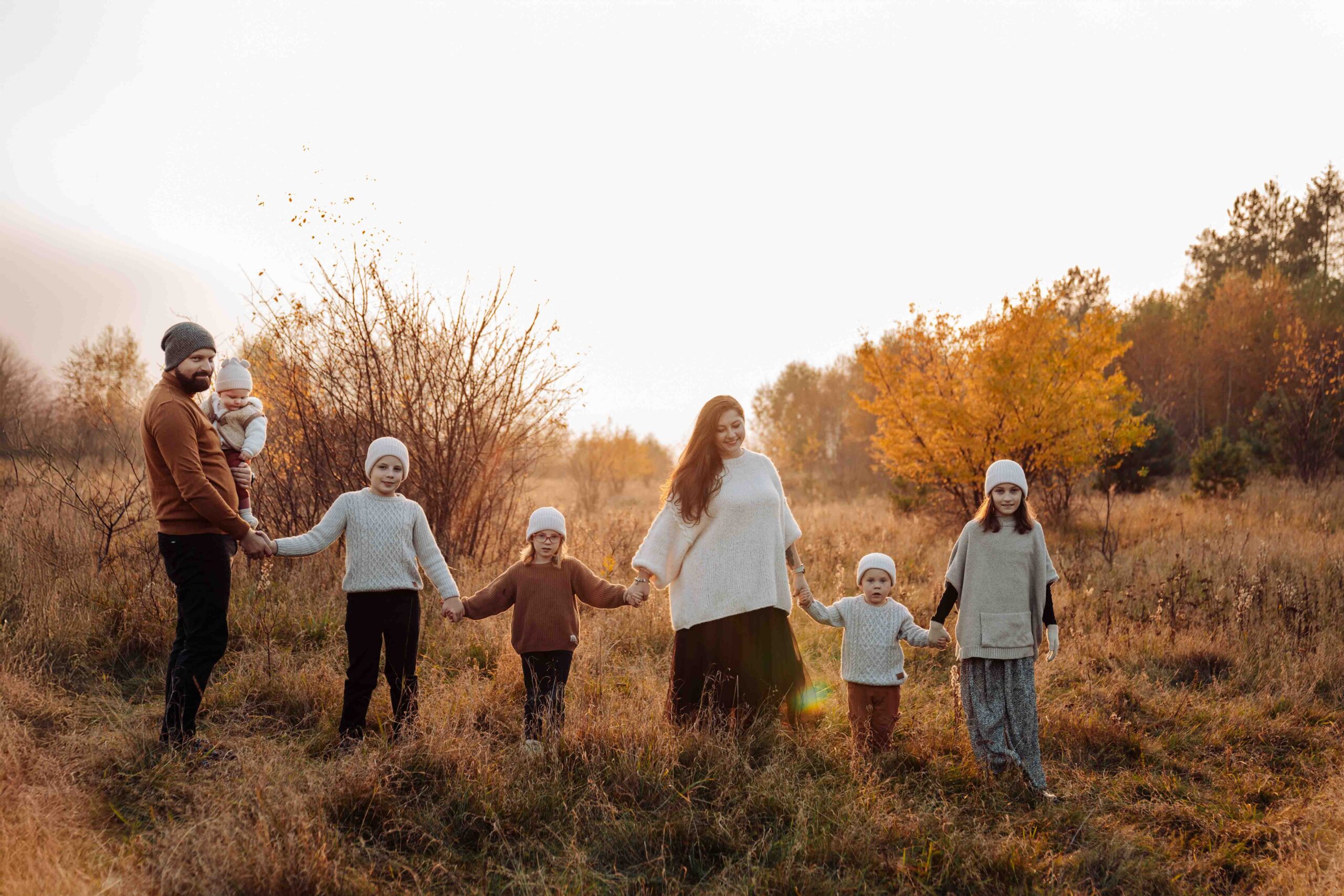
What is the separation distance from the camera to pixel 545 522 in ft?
12.9

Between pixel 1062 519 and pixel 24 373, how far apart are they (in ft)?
81.0

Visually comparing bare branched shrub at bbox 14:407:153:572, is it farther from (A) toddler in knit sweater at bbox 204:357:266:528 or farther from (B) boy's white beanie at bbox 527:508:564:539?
(B) boy's white beanie at bbox 527:508:564:539

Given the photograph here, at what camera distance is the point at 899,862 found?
9.62 feet

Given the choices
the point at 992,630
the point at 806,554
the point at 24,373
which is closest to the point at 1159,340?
the point at 806,554

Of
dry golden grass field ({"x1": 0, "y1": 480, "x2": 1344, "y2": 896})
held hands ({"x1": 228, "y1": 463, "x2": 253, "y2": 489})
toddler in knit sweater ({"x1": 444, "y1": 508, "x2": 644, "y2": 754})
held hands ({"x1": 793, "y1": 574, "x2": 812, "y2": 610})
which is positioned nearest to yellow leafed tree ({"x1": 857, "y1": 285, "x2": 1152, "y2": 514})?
dry golden grass field ({"x1": 0, "y1": 480, "x2": 1344, "y2": 896})

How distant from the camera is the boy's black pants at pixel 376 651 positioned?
3.78 m

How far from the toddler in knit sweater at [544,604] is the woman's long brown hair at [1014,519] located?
173cm

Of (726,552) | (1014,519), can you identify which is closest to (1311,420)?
(1014,519)

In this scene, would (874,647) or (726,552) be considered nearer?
(874,647)

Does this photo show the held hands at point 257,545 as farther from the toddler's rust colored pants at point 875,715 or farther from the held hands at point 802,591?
the toddler's rust colored pants at point 875,715

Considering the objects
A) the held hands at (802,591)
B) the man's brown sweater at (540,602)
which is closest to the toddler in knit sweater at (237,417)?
the man's brown sweater at (540,602)

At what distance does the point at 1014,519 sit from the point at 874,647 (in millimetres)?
941

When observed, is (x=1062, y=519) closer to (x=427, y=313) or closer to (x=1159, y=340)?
(x=427, y=313)

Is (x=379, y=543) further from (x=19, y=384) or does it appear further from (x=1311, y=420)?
(x=19, y=384)
